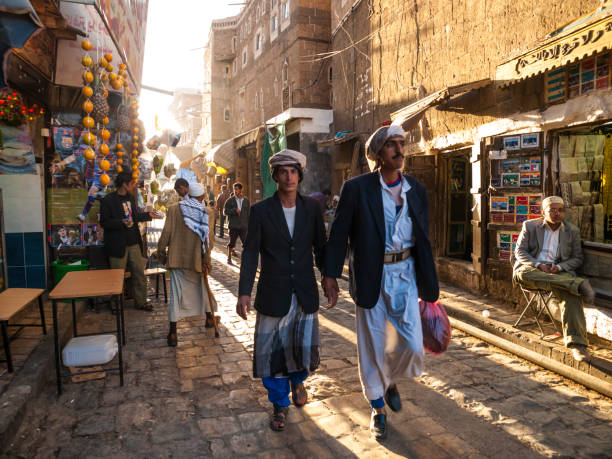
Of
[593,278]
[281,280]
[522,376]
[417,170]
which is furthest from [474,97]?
[281,280]

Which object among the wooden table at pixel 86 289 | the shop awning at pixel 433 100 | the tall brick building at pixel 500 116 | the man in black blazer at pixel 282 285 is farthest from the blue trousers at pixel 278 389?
the shop awning at pixel 433 100

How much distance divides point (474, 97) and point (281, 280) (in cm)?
559

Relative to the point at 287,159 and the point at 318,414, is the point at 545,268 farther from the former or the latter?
the point at 287,159

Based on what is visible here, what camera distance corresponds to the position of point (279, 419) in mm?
3193

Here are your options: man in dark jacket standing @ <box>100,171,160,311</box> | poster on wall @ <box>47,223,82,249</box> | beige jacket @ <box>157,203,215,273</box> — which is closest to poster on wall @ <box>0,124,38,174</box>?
poster on wall @ <box>47,223,82,249</box>

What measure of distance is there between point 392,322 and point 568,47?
370 cm

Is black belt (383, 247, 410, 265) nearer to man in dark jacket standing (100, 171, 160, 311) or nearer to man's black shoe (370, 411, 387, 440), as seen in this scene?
man's black shoe (370, 411, 387, 440)

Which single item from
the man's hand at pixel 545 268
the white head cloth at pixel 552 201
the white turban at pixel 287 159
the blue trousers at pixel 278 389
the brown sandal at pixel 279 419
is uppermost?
the white turban at pixel 287 159

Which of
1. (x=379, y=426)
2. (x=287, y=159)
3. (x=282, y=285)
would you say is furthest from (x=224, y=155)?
(x=379, y=426)

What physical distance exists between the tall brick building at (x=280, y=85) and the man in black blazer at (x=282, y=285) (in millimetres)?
11751

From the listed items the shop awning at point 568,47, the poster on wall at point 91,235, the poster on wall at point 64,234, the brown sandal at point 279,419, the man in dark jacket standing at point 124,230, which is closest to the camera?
the brown sandal at point 279,419

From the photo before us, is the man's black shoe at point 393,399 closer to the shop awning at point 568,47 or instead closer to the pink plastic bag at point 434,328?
the pink plastic bag at point 434,328

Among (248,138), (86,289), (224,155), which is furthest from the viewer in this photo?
(224,155)

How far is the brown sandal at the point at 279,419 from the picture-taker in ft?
10.4
